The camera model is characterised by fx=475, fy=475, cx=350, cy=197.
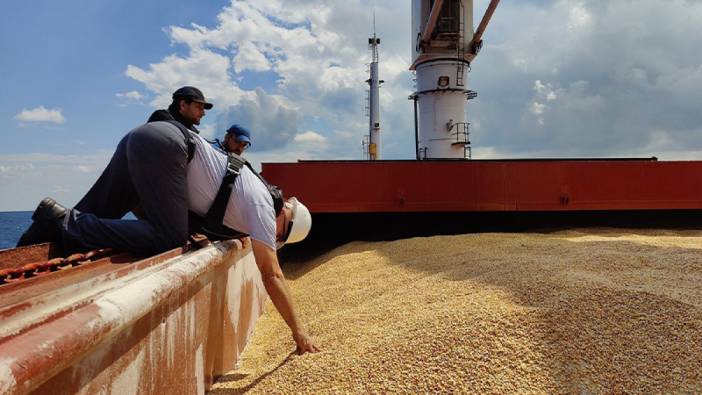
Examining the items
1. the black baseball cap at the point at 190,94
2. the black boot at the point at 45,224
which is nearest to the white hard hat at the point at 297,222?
the black baseball cap at the point at 190,94

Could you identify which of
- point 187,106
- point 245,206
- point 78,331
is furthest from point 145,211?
point 78,331

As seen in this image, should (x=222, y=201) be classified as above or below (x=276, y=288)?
above

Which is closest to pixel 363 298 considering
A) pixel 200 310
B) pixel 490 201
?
pixel 200 310

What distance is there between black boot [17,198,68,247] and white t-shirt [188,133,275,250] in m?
0.57

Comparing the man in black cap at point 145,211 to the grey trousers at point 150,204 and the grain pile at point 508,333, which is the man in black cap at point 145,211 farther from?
the grain pile at point 508,333

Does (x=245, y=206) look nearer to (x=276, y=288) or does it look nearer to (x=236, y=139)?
(x=276, y=288)

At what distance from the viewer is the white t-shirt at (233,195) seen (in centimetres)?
230

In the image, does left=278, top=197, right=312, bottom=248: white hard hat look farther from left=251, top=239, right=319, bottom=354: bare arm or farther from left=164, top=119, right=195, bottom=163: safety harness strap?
left=164, top=119, right=195, bottom=163: safety harness strap

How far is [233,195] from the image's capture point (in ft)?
7.73

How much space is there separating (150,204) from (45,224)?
1.51 ft

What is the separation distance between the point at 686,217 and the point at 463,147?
4742mm

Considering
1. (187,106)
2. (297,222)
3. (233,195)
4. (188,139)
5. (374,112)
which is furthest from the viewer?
(374,112)

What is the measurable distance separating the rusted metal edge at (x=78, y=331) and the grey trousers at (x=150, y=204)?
0.51 meters

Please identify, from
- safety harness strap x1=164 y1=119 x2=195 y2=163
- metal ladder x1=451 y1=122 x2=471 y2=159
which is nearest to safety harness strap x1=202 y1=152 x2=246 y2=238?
safety harness strap x1=164 y1=119 x2=195 y2=163
